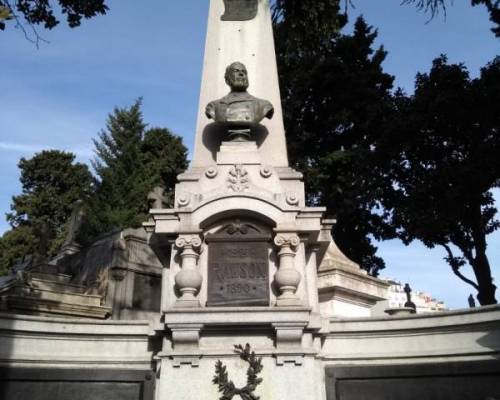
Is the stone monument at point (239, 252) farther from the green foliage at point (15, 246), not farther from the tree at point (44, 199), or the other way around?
the green foliage at point (15, 246)

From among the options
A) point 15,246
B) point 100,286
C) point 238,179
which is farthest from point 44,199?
point 238,179

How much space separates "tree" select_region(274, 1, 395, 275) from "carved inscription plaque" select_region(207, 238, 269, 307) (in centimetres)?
1445

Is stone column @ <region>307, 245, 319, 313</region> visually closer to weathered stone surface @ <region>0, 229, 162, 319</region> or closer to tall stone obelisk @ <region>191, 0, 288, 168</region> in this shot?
tall stone obelisk @ <region>191, 0, 288, 168</region>

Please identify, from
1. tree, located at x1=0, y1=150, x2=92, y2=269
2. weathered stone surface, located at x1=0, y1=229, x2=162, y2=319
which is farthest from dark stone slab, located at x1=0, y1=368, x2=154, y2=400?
tree, located at x1=0, y1=150, x2=92, y2=269

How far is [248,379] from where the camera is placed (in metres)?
6.04

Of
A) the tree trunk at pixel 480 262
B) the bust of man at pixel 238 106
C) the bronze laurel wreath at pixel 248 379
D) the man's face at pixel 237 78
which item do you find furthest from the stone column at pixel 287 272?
the tree trunk at pixel 480 262

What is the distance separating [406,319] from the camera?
6.81 m

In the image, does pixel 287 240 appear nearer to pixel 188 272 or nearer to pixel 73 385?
pixel 188 272

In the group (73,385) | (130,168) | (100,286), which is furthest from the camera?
(130,168)

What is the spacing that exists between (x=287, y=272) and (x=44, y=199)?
34213 millimetres

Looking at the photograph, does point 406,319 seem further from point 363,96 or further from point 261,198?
point 363,96

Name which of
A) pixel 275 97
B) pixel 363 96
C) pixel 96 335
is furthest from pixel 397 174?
pixel 96 335

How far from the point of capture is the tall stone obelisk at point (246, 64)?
8.12m

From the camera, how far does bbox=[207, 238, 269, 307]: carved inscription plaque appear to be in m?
6.47
